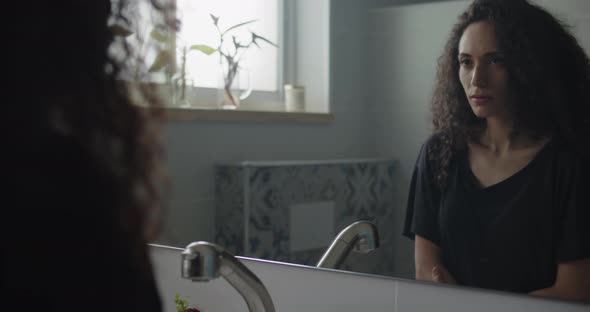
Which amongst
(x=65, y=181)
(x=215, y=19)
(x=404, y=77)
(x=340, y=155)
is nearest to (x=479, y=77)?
(x=404, y=77)

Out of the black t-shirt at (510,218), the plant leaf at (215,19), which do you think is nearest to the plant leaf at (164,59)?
the plant leaf at (215,19)

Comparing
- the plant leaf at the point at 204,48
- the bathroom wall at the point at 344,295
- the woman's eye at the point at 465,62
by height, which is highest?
the plant leaf at the point at 204,48

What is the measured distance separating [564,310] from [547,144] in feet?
0.76

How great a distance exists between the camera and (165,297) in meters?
1.43

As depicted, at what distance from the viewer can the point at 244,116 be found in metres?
1.27

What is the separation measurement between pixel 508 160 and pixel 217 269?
1.45ft

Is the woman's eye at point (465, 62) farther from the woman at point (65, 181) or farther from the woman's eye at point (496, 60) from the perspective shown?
the woman at point (65, 181)

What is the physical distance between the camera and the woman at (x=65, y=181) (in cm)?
30

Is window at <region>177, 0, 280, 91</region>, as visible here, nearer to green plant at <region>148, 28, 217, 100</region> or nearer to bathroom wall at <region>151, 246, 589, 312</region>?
green plant at <region>148, 28, 217, 100</region>

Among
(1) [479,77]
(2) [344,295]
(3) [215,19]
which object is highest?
(3) [215,19]

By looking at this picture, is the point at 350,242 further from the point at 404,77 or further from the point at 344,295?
the point at 404,77

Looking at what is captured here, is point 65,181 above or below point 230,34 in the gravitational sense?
below

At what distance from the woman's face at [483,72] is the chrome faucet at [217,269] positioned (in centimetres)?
41

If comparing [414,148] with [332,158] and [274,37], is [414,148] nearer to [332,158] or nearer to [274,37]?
[332,158]
